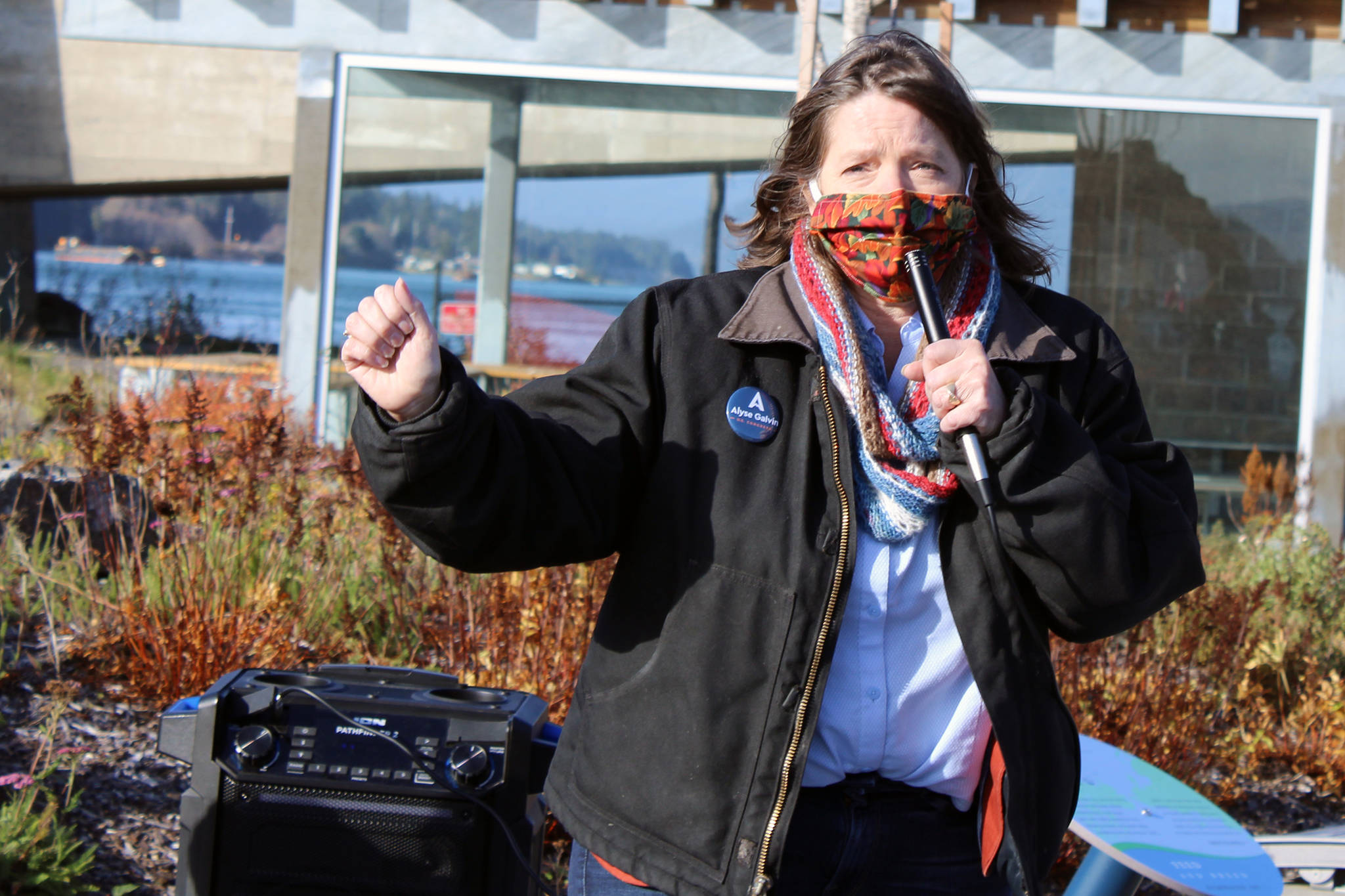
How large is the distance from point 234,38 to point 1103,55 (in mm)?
5729

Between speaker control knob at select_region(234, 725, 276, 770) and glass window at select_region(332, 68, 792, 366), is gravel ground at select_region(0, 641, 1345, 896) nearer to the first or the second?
speaker control knob at select_region(234, 725, 276, 770)

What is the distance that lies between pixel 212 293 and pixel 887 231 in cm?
2126

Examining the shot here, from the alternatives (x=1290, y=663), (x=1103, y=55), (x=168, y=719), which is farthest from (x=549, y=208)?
(x=168, y=719)

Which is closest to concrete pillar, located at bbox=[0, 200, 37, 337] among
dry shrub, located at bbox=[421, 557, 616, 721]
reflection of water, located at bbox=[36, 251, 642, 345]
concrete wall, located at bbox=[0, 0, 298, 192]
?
reflection of water, located at bbox=[36, 251, 642, 345]

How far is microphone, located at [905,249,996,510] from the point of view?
1.57 meters

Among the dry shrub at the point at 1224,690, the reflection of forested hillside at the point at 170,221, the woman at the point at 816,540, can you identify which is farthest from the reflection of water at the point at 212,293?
the reflection of forested hillside at the point at 170,221

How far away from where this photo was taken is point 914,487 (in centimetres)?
169

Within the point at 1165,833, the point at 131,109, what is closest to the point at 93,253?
the point at 131,109

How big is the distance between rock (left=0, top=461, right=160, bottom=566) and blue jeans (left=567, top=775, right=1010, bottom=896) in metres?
3.14

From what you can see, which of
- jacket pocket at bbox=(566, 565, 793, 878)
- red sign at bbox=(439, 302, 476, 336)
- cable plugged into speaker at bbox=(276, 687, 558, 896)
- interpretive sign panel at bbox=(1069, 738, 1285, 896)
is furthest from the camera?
red sign at bbox=(439, 302, 476, 336)

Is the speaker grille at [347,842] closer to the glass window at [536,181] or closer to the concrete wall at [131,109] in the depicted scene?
the glass window at [536,181]

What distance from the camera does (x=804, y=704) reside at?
5.32 feet

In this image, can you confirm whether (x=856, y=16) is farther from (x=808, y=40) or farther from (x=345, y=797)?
(x=345, y=797)

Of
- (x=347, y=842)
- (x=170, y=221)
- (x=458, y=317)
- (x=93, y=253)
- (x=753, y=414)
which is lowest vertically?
(x=347, y=842)
